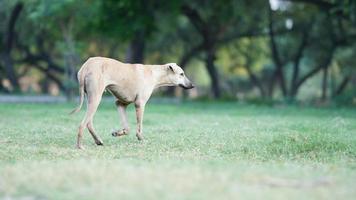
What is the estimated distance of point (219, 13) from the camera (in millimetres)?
35531

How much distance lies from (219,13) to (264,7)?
248 centimetres

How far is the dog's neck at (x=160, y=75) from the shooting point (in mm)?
13438

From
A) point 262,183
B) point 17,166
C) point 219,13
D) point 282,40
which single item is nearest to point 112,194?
point 262,183

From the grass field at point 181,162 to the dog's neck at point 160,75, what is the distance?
115cm

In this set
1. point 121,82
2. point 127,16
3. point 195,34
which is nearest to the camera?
point 121,82

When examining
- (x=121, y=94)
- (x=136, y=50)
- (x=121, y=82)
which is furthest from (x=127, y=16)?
(x=121, y=82)

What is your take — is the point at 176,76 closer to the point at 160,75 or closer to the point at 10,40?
the point at 160,75

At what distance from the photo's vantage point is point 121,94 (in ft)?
41.9

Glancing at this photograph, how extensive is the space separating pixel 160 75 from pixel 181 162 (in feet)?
14.4

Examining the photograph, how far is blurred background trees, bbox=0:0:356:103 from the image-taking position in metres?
30.3

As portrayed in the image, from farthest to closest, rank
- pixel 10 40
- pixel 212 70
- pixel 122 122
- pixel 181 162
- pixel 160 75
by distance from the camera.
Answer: pixel 212 70
pixel 10 40
pixel 160 75
pixel 122 122
pixel 181 162

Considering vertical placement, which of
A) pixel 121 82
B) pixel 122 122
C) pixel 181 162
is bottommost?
pixel 181 162

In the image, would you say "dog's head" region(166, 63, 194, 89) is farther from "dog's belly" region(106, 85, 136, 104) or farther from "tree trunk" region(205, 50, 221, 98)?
"tree trunk" region(205, 50, 221, 98)

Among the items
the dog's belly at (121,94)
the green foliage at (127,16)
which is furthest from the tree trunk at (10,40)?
the dog's belly at (121,94)
